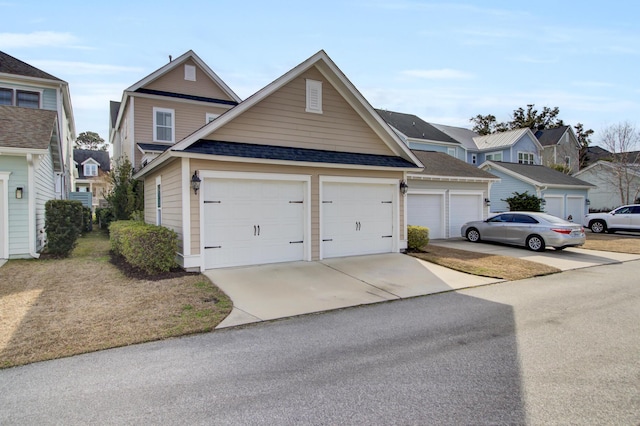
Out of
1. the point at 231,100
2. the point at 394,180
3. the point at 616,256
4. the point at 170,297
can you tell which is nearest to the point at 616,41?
the point at 616,256

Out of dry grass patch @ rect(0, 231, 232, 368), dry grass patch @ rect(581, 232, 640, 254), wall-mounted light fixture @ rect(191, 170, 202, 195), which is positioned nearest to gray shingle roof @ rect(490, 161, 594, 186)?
dry grass patch @ rect(581, 232, 640, 254)

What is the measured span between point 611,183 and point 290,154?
3080cm

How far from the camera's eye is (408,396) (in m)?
3.53

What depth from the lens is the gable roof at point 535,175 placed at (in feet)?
73.4

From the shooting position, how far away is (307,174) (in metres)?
10.4

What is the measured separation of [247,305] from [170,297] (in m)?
1.50

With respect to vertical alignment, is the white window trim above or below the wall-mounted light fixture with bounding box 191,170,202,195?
above

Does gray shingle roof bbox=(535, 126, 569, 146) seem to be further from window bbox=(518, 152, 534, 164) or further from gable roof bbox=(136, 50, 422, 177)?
gable roof bbox=(136, 50, 422, 177)

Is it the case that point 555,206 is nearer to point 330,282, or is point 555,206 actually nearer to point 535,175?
point 535,175

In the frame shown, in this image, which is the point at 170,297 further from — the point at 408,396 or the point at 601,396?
the point at 601,396

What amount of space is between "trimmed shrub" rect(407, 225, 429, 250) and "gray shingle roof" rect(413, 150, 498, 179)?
4.51m

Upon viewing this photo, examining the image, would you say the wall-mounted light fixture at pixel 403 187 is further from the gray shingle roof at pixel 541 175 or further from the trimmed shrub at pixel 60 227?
the gray shingle roof at pixel 541 175

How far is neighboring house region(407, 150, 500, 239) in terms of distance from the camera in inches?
646

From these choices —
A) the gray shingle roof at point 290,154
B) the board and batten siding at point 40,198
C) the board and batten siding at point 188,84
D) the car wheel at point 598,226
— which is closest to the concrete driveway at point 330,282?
the gray shingle roof at point 290,154
